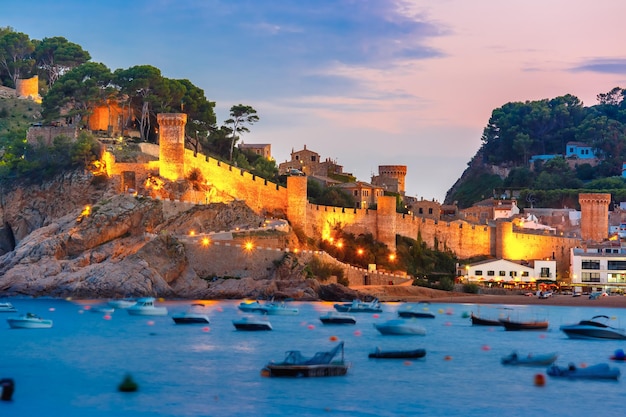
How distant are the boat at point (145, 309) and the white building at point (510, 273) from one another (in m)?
20.2

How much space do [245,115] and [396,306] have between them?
18611 mm

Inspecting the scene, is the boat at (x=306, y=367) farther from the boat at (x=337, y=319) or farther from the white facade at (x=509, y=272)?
the white facade at (x=509, y=272)

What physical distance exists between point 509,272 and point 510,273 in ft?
0.34

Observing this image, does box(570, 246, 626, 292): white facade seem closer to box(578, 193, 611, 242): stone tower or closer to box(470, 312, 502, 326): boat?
box(578, 193, 611, 242): stone tower

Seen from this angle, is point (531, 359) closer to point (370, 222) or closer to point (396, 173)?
point (370, 222)

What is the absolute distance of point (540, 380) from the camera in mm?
27234

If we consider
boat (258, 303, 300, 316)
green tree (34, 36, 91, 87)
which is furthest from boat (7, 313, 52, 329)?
green tree (34, 36, 91, 87)

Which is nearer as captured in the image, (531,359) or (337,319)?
(531,359)

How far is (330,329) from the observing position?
128 feet

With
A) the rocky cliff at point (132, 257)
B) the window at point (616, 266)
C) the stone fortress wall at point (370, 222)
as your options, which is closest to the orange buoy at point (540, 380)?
the rocky cliff at point (132, 257)

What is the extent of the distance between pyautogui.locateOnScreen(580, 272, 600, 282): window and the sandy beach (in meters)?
4.12

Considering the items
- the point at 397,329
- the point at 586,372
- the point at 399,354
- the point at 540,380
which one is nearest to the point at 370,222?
the point at 397,329

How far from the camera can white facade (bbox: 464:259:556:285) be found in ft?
185

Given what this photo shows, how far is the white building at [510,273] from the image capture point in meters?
56.4
